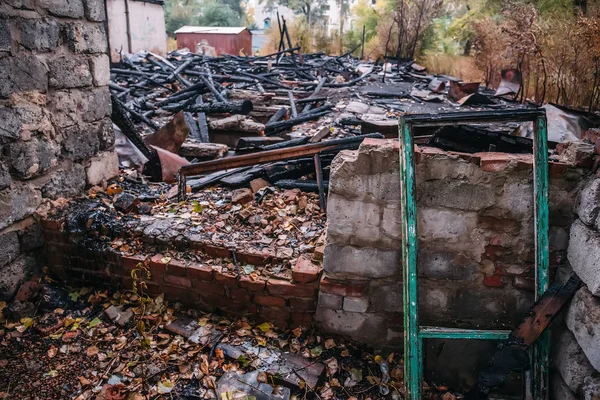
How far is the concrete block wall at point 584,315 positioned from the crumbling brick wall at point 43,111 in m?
3.31

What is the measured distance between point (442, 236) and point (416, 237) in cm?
21

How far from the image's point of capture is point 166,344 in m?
2.56

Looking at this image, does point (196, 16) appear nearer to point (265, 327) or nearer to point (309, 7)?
point (309, 7)

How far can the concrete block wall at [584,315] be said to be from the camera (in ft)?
5.68

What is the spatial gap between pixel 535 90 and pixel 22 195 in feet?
30.0

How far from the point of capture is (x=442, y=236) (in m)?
2.19

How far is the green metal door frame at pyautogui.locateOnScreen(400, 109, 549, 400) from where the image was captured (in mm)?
1951

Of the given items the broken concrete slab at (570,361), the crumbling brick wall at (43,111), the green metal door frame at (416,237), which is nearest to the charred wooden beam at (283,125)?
the crumbling brick wall at (43,111)

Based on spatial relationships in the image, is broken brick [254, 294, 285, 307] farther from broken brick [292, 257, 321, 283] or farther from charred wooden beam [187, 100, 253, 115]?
charred wooden beam [187, 100, 253, 115]

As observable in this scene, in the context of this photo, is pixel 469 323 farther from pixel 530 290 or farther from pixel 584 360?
pixel 584 360

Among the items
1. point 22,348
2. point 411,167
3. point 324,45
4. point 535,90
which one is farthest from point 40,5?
point 324,45

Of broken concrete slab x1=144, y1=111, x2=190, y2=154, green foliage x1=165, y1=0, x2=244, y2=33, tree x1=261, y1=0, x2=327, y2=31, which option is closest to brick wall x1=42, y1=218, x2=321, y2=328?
broken concrete slab x1=144, y1=111, x2=190, y2=154

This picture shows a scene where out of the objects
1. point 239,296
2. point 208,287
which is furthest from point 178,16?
point 239,296

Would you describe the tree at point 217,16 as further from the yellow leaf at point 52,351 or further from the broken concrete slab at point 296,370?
the broken concrete slab at point 296,370
